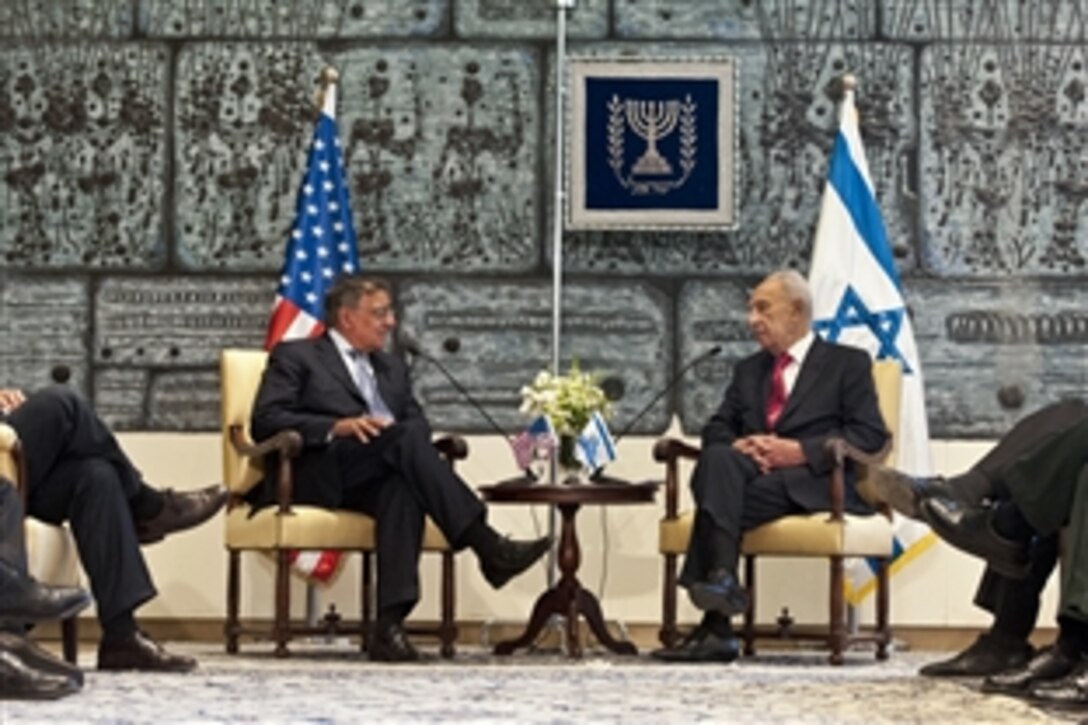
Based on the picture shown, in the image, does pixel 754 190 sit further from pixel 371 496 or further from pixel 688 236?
pixel 371 496

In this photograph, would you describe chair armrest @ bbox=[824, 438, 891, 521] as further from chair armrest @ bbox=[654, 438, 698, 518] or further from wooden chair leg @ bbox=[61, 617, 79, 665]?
wooden chair leg @ bbox=[61, 617, 79, 665]

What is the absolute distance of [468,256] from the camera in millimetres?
7938

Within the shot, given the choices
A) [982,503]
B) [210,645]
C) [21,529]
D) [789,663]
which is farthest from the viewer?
[210,645]

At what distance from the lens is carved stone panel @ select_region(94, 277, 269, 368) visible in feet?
26.1

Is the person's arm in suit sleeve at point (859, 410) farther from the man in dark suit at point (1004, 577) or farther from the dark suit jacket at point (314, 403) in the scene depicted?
the dark suit jacket at point (314, 403)

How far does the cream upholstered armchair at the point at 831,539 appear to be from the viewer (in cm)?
682

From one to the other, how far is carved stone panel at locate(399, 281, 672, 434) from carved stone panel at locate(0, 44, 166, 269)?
1.15m

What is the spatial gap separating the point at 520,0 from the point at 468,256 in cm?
94

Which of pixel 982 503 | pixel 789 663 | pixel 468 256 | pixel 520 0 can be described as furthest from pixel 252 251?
pixel 982 503

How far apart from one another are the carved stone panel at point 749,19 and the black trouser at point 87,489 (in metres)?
2.77

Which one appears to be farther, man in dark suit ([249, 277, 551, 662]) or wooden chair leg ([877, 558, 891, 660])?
wooden chair leg ([877, 558, 891, 660])

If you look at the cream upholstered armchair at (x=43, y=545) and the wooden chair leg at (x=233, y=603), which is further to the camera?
the wooden chair leg at (x=233, y=603)

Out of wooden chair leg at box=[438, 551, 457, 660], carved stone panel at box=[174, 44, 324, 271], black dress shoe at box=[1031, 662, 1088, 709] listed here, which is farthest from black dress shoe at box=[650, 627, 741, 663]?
carved stone panel at box=[174, 44, 324, 271]

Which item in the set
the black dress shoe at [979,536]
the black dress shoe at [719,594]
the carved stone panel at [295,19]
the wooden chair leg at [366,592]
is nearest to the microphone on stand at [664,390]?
the wooden chair leg at [366,592]
